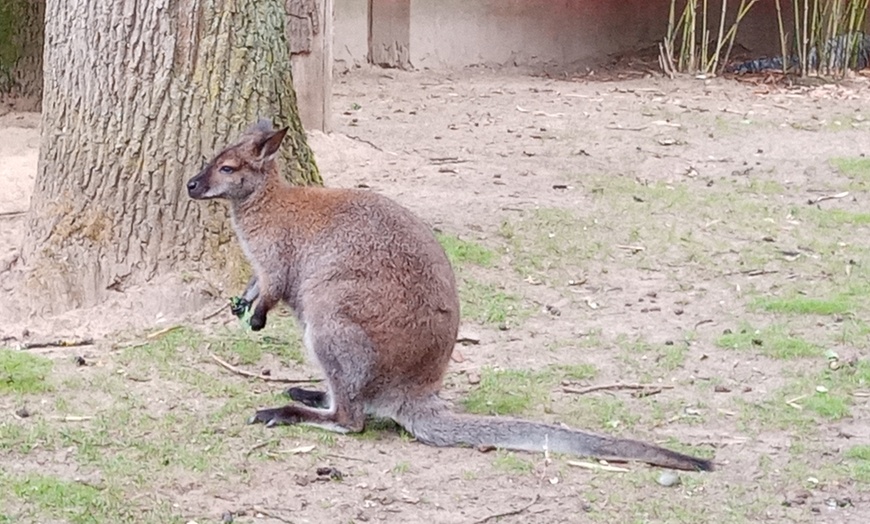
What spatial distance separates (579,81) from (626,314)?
655cm

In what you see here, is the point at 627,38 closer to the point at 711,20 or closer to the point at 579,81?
the point at 711,20

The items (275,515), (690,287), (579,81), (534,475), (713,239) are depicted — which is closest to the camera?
(275,515)

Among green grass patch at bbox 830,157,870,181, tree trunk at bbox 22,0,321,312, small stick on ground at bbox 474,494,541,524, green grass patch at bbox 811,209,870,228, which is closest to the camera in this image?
small stick on ground at bbox 474,494,541,524

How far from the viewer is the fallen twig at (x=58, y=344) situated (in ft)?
15.9

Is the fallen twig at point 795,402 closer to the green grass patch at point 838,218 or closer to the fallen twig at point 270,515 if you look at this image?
the fallen twig at point 270,515

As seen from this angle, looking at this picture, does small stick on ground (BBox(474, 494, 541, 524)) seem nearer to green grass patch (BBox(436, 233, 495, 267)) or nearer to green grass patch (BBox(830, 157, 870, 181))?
green grass patch (BBox(436, 233, 495, 267))

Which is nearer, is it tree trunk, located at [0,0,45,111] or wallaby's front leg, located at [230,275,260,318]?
wallaby's front leg, located at [230,275,260,318]

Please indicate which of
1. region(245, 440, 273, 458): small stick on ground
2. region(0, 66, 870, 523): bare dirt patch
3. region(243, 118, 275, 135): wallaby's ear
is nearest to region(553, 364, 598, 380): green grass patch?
region(0, 66, 870, 523): bare dirt patch

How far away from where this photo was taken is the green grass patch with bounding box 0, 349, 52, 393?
433cm

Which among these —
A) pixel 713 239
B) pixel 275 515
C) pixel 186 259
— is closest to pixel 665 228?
pixel 713 239

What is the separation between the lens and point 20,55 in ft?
27.8

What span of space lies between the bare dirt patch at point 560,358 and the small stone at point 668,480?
0.02 metres

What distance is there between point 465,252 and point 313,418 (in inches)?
78.2

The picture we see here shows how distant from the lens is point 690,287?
582cm
